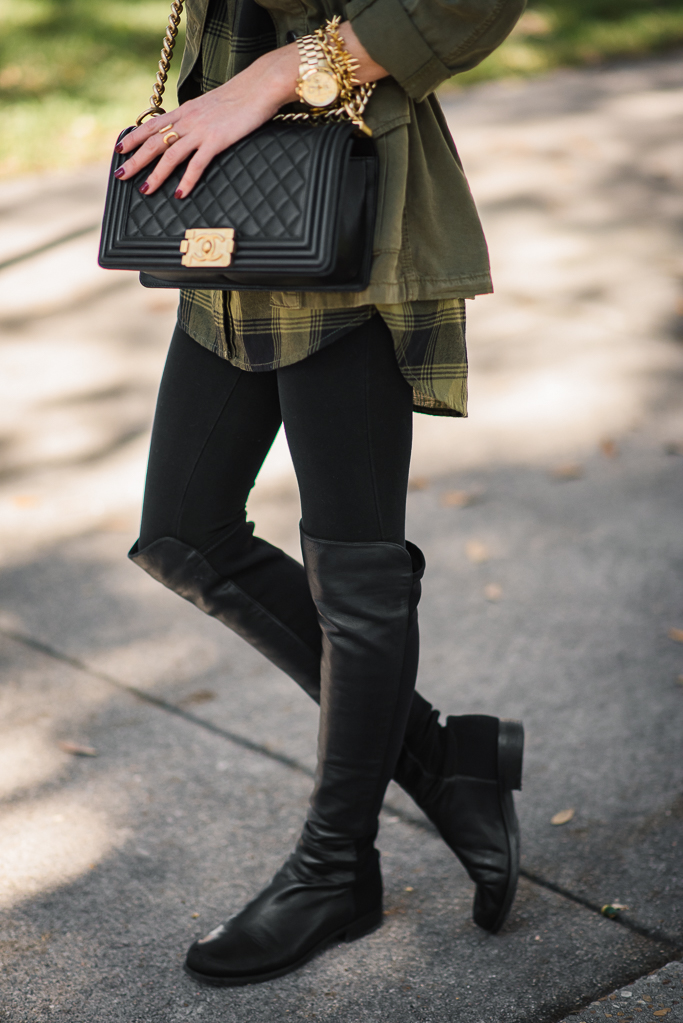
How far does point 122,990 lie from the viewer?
1.76 meters

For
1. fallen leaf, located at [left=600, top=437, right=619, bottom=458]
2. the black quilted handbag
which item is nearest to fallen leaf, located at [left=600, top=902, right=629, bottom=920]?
the black quilted handbag

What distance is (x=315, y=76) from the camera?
57.5 inches

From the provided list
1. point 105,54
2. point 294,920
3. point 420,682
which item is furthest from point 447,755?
point 105,54

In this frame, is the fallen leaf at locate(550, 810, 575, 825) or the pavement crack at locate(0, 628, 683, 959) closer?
the pavement crack at locate(0, 628, 683, 959)

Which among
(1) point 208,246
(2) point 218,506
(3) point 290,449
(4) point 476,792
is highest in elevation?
(1) point 208,246

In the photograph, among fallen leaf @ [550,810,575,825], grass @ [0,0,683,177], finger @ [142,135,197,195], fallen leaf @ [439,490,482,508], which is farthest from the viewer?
grass @ [0,0,683,177]

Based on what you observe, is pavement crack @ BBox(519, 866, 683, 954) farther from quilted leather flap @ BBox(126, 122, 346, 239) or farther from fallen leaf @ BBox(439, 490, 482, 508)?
fallen leaf @ BBox(439, 490, 482, 508)

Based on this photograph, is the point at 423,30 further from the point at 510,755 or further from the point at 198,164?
the point at 510,755

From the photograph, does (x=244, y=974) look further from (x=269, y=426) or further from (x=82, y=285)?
(x=82, y=285)

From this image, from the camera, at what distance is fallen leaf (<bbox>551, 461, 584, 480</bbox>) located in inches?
150

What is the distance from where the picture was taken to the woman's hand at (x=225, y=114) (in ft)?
4.85

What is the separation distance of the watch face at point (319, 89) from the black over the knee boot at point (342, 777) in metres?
0.65

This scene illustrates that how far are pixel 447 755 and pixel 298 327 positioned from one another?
2.88 ft

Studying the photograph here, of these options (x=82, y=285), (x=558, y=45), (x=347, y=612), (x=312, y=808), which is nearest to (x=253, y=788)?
(x=312, y=808)
